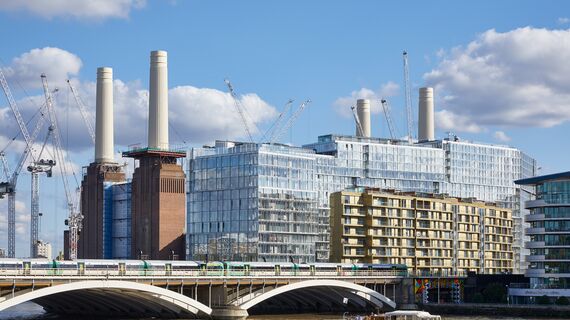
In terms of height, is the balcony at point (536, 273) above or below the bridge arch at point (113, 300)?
above

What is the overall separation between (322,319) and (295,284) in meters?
7.84

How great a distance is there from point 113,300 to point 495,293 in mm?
68064

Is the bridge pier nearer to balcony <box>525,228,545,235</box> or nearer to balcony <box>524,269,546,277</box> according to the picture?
balcony <box>524,269,546,277</box>

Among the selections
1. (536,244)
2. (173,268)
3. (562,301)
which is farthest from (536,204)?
(173,268)

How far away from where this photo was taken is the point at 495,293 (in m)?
188

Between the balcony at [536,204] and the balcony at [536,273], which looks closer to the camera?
the balcony at [536,204]

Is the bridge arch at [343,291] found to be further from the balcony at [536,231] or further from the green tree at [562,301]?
the green tree at [562,301]

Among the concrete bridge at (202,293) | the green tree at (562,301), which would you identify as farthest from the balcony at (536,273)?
the concrete bridge at (202,293)

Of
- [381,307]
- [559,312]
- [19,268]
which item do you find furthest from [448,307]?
[19,268]

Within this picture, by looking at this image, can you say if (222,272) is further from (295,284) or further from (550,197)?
(550,197)

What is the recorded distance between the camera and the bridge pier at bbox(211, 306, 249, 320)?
151 m

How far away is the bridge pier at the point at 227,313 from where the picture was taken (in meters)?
151

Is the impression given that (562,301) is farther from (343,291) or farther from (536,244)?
(343,291)

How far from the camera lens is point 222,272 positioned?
523 feet
